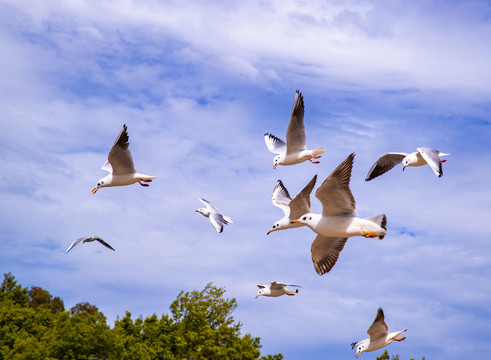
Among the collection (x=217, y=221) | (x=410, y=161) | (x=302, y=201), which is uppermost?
(x=410, y=161)

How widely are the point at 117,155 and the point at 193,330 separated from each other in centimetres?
2194

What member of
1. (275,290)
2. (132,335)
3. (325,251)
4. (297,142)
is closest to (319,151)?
(297,142)

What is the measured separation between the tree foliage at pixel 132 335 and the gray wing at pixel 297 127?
17434 millimetres

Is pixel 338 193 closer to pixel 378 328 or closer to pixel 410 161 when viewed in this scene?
pixel 410 161

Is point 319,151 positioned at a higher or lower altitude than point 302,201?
higher

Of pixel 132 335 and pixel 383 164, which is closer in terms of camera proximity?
pixel 383 164

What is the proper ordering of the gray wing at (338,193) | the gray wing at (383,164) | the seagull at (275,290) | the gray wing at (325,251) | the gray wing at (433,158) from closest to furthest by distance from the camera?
the gray wing at (338,193) → the gray wing at (325,251) → the gray wing at (433,158) → the gray wing at (383,164) → the seagull at (275,290)

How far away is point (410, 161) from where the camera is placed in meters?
22.6

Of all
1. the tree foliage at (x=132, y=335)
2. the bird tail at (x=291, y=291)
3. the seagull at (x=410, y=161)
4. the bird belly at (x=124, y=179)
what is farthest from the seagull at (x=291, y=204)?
the tree foliage at (x=132, y=335)

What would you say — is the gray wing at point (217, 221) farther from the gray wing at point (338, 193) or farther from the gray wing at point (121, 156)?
the gray wing at point (338, 193)

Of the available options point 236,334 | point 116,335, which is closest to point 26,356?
point 116,335

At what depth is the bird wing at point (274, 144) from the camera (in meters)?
27.5

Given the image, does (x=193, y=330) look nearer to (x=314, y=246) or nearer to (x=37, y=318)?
(x=37, y=318)

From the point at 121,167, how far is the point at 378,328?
1061cm
